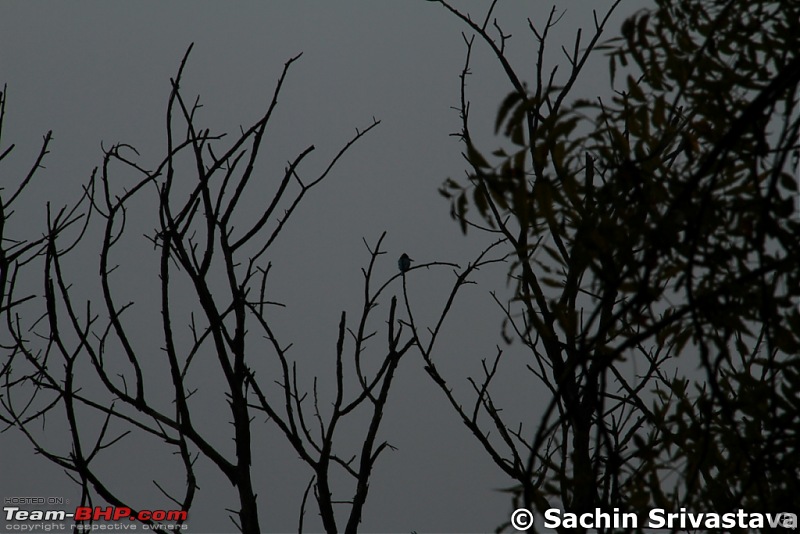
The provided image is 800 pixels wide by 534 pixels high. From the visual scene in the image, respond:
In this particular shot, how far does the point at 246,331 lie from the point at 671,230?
121cm

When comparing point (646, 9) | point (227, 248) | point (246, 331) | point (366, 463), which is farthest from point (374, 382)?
point (646, 9)

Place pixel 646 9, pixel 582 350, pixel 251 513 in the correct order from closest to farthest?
pixel 582 350 → pixel 646 9 → pixel 251 513

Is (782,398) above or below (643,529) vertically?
above

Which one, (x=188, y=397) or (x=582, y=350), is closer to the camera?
(x=582, y=350)

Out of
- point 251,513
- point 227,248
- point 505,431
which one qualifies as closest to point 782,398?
point 505,431

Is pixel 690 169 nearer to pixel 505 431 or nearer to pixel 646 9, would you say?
pixel 646 9

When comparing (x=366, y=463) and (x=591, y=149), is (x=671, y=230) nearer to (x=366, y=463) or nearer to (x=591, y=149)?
(x=591, y=149)

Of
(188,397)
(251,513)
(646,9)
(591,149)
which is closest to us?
(591,149)

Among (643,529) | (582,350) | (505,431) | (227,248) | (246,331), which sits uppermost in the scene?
(227,248)

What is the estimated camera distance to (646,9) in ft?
4.65

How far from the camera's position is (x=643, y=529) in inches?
59.9

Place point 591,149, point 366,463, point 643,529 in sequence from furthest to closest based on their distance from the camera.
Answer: point 366,463
point 643,529
point 591,149

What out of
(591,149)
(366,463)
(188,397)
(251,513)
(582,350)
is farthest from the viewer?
(188,397)

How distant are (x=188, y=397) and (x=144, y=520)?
0.46 m
